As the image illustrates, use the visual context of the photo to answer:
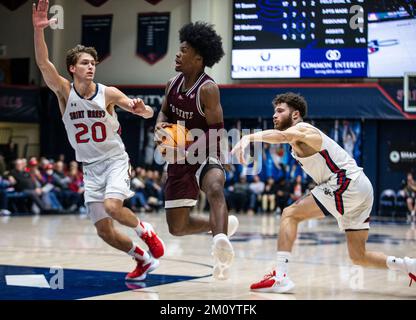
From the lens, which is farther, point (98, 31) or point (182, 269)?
point (98, 31)

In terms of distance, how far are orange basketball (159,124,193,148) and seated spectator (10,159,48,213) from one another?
12.2 metres

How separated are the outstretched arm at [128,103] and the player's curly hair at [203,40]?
67 cm

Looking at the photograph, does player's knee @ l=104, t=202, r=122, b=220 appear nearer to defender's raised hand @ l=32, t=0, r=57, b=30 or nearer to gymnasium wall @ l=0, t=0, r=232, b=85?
defender's raised hand @ l=32, t=0, r=57, b=30

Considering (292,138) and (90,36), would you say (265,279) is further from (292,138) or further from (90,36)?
(90,36)

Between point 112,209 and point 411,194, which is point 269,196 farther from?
point 112,209

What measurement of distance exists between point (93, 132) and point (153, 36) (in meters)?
17.0

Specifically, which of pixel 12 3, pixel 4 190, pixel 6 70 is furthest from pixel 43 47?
pixel 12 3

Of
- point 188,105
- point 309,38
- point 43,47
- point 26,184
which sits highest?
point 309,38

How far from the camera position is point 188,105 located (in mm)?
6516

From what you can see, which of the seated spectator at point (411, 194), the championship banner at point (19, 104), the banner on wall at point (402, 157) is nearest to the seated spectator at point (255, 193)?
the banner on wall at point (402, 157)

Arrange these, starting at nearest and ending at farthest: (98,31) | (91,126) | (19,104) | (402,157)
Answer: (91,126) < (402,157) < (19,104) < (98,31)

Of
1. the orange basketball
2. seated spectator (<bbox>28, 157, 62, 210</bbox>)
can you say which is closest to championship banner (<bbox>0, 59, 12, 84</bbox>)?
seated spectator (<bbox>28, 157, 62, 210</bbox>)

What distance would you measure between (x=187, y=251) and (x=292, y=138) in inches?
172
